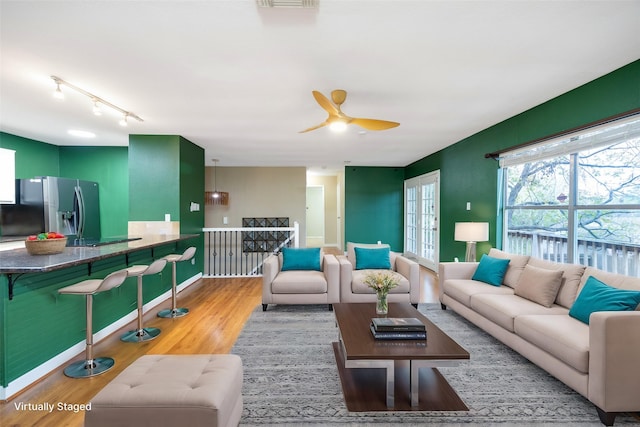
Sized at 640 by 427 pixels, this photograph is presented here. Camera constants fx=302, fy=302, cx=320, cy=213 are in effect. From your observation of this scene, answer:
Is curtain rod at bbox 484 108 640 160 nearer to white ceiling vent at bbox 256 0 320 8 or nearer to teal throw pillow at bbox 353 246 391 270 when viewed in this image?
teal throw pillow at bbox 353 246 391 270

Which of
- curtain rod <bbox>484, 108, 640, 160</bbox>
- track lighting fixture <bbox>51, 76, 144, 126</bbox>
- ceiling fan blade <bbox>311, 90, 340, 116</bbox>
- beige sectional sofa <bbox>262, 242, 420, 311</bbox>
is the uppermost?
track lighting fixture <bbox>51, 76, 144, 126</bbox>

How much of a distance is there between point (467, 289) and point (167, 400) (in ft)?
10.1

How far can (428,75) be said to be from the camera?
2.71m

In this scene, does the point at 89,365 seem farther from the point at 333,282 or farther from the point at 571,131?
the point at 571,131

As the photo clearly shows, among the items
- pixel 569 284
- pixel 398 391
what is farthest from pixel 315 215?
pixel 398 391

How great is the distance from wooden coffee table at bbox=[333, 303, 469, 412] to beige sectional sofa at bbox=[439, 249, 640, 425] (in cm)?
76

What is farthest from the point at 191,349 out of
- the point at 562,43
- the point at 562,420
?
the point at 562,43

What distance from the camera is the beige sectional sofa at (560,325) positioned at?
5.96ft

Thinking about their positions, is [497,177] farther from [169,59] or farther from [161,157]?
[161,157]

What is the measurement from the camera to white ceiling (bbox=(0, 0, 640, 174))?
1.86m

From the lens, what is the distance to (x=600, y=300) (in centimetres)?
222

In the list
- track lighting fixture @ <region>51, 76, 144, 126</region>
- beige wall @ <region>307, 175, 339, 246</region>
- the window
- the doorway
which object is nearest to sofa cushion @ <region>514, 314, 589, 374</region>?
the window

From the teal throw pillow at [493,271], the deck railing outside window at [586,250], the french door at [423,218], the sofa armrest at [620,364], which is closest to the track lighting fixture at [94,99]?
the sofa armrest at [620,364]

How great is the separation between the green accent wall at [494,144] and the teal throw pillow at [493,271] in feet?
2.94
